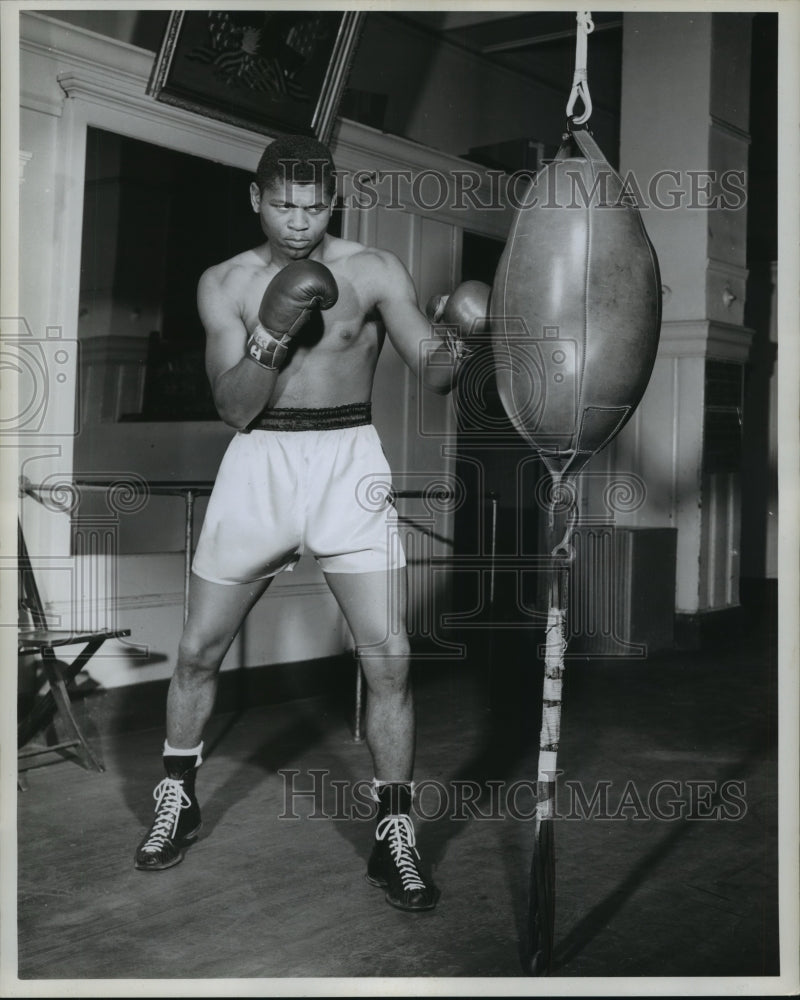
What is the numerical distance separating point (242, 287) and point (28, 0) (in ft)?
2.39

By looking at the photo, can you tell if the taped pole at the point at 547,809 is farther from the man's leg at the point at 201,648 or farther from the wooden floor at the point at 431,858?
the man's leg at the point at 201,648

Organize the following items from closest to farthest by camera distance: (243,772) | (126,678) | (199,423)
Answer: (243,772) → (126,678) → (199,423)

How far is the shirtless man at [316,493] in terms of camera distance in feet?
7.87

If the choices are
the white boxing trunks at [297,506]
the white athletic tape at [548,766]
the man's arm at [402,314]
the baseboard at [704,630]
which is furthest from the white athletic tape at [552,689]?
the baseboard at [704,630]

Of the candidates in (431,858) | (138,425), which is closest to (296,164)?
(431,858)

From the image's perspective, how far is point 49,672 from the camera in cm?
328

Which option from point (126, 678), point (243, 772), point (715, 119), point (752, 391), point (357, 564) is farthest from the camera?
point (752, 391)

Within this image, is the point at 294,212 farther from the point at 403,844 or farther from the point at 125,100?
the point at 125,100

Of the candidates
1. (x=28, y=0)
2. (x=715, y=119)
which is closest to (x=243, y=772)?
(x=28, y=0)

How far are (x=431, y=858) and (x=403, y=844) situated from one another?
10.4 inches

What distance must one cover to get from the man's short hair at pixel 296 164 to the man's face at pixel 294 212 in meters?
0.01

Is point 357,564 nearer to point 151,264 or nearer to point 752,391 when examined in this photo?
point 151,264

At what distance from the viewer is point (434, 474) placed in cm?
506

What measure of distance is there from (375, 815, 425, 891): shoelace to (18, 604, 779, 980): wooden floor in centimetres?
8
